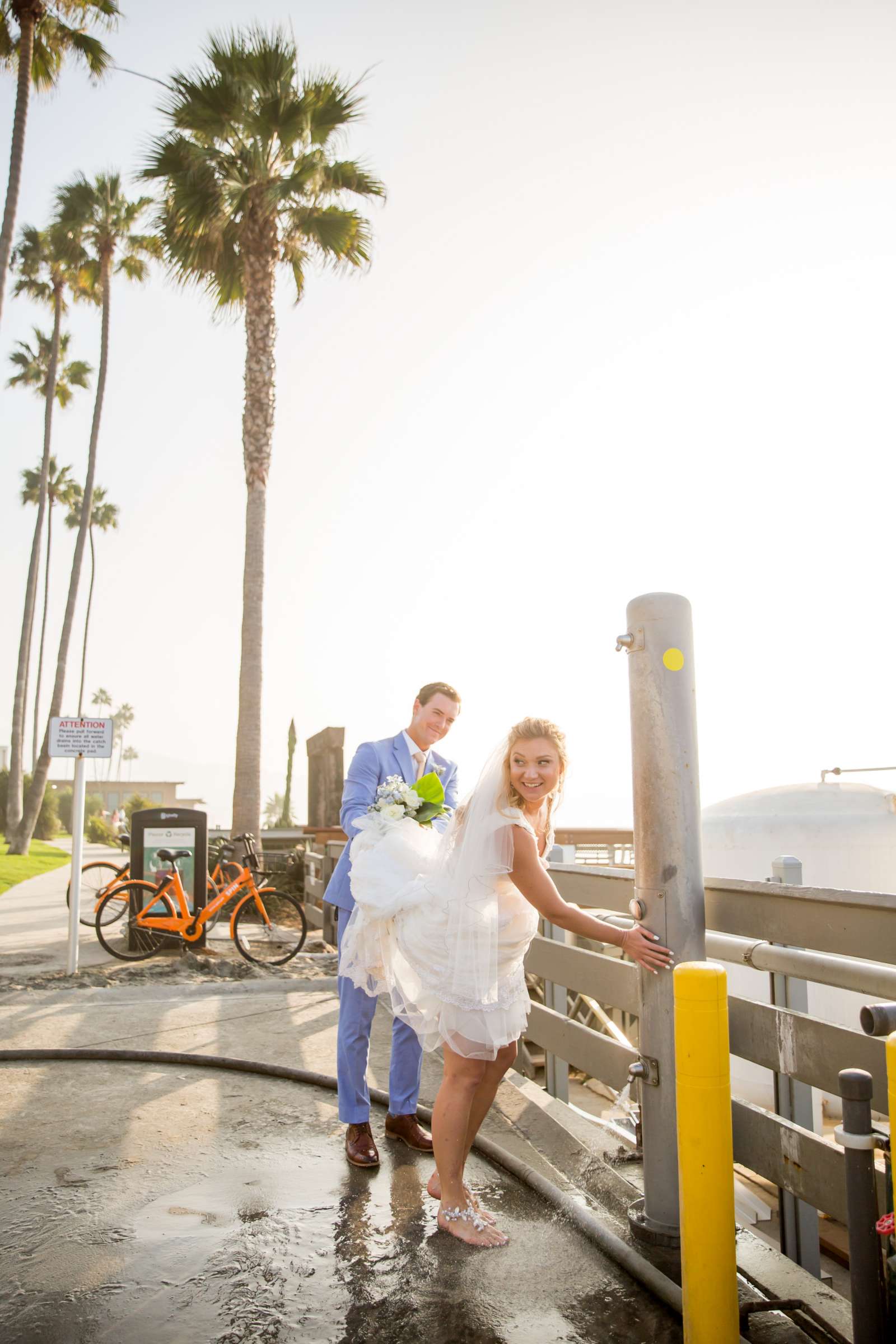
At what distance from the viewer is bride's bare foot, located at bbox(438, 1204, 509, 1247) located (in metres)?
2.94

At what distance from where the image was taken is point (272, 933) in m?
9.84

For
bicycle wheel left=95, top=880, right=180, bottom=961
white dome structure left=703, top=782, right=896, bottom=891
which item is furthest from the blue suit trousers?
bicycle wheel left=95, top=880, right=180, bottom=961

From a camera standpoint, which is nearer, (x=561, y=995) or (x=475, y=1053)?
(x=475, y=1053)

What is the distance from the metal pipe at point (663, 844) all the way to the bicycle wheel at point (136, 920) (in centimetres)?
732

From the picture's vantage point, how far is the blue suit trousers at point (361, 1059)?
3.73m

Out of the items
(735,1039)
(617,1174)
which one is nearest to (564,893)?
(617,1174)

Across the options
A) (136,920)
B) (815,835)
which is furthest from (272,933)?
(815,835)

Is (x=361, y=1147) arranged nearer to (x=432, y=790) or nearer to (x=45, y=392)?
(x=432, y=790)

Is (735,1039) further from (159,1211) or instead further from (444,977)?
(159,1211)

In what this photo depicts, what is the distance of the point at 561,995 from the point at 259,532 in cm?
1103

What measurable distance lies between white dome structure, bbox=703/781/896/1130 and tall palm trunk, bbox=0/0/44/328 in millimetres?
15820

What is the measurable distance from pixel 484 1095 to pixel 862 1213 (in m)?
1.58

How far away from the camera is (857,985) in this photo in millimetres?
2479

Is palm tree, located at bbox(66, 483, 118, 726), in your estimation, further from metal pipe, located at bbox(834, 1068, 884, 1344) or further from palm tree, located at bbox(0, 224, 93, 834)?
metal pipe, located at bbox(834, 1068, 884, 1344)
